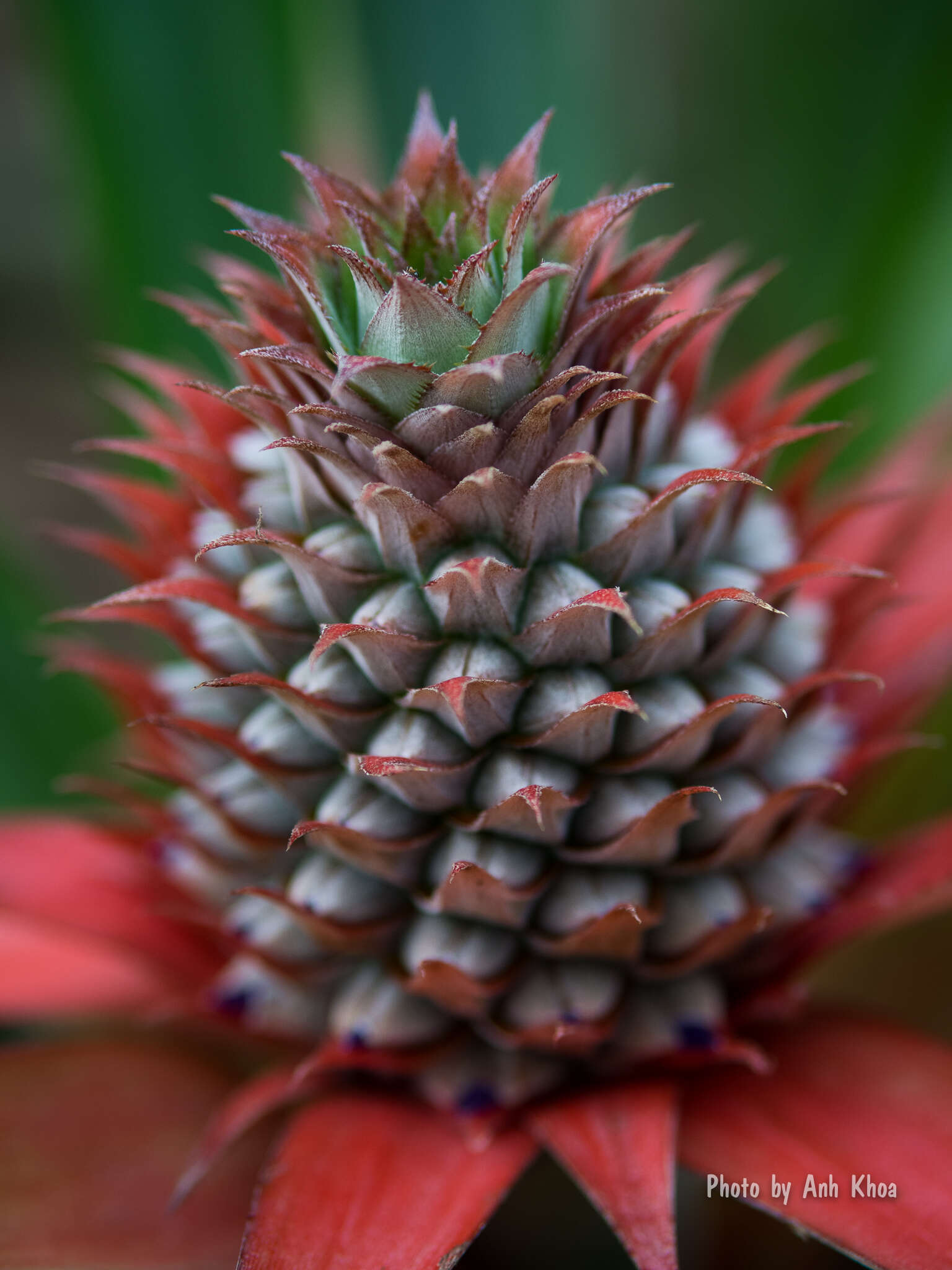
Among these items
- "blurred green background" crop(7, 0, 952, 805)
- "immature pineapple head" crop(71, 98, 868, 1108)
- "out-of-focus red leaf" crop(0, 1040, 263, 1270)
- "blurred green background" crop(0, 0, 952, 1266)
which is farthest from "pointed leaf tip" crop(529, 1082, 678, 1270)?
"blurred green background" crop(7, 0, 952, 805)

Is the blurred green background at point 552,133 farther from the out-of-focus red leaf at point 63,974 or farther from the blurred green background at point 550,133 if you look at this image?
the out-of-focus red leaf at point 63,974

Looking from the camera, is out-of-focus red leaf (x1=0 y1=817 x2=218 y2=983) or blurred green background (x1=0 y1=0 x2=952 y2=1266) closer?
out-of-focus red leaf (x1=0 y1=817 x2=218 y2=983)

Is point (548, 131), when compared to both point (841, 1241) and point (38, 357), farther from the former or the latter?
point (38, 357)

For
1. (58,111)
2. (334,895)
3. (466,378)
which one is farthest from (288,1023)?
(58,111)

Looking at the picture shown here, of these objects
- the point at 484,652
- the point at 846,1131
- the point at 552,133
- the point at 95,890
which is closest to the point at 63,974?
the point at 95,890

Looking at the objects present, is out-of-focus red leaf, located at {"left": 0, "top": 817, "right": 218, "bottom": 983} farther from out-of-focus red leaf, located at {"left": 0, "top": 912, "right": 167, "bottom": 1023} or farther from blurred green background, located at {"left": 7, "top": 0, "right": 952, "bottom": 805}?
blurred green background, located at {"left": 7, "top": 0, "right": 952, "bottom": 805}

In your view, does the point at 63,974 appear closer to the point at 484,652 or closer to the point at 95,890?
the point at 95,890

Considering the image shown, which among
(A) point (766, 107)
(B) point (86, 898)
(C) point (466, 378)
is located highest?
(A) point (766, 107)
